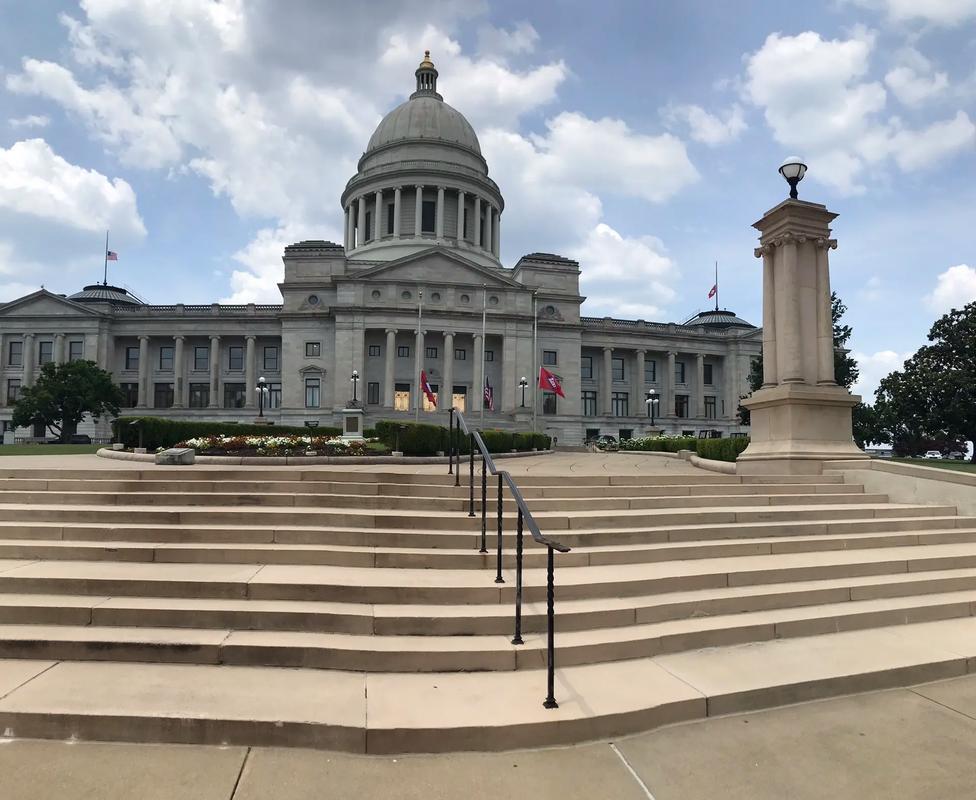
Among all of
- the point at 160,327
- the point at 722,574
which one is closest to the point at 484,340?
the point at 160,327

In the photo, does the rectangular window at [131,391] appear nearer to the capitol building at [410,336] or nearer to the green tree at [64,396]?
the capitol building at [410,336]

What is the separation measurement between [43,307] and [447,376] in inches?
1811

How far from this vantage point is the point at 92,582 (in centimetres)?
652

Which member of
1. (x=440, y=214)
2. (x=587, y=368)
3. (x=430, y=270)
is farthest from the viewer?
(x=587, y=368)

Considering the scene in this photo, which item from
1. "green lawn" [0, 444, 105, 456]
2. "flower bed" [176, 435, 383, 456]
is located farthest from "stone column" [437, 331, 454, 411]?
"flower bed" [176, 435, 383, 456]

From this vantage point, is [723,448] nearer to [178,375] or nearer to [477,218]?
[477,218]

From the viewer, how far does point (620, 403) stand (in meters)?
76.7

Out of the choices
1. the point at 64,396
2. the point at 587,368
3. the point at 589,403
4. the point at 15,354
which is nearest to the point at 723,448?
the point at 64,396

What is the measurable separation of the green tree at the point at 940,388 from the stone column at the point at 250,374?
59128 millimetres

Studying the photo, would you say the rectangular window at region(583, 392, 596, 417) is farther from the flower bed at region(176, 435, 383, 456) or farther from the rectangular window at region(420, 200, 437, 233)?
the flower bed at region(176, 435, 383, 456)

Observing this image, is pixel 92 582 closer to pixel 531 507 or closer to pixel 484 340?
pixel 531 507

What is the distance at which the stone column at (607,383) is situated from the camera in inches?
2908

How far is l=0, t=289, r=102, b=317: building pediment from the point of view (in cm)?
6869

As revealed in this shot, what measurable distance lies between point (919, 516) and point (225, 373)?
7157 centimetres
